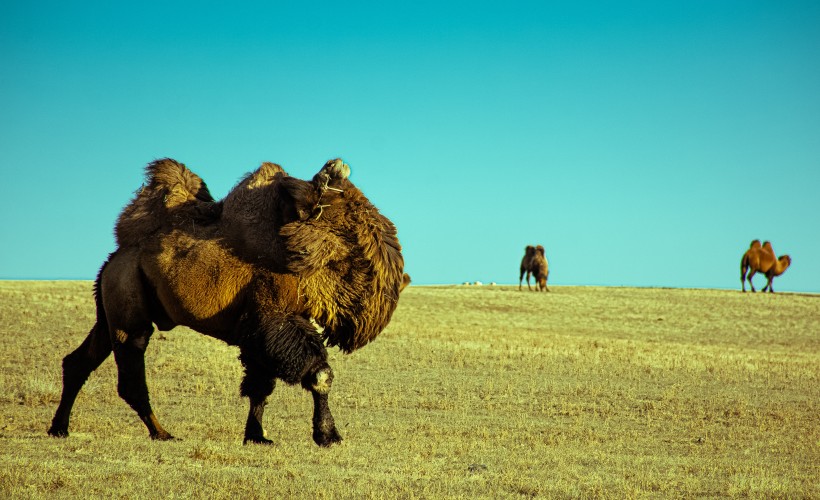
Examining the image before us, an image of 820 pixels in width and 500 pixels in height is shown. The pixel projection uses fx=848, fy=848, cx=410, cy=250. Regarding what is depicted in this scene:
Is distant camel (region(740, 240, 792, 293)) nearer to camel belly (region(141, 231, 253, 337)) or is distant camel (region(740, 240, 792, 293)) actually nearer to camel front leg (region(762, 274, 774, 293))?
camel front leg (region(762, 274, 774, 293))

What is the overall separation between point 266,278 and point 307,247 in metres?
0.55

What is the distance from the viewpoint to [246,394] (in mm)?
8273

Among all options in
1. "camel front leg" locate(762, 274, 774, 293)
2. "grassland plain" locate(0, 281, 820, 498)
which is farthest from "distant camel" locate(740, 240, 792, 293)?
"grassland plain" locate(0, 281, 820, 498)

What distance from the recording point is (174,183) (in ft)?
29.8

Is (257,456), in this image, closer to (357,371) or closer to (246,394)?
(246,394)

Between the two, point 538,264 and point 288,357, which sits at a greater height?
point 538,264

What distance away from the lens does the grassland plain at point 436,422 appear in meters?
7.01

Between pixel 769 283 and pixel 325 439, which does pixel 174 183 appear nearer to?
pixel 325 439

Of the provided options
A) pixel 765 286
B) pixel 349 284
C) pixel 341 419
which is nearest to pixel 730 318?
pixel 765 286

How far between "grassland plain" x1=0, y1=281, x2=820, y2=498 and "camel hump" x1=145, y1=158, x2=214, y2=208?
8.36 ft

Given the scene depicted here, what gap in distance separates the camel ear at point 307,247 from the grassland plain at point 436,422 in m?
1.77

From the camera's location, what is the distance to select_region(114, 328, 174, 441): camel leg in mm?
8805

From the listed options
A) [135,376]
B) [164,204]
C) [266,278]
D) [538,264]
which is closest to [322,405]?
[266,278]

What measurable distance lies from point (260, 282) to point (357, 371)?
9475 millimetres
